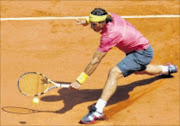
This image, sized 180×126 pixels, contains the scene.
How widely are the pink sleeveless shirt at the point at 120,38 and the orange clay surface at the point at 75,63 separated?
1111 mm

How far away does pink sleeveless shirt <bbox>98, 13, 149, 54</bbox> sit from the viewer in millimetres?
7926

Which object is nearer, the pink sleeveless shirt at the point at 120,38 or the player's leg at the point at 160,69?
the pink sleeveless shirt at the point at 120,38

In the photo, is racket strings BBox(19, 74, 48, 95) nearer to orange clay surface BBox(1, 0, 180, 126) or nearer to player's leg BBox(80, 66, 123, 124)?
orange clay surface BBox(1, 0, 180, 126)

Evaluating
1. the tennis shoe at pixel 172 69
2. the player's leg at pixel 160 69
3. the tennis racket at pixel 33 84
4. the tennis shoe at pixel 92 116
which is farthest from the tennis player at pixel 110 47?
the tennis shoe at pixel 172 69

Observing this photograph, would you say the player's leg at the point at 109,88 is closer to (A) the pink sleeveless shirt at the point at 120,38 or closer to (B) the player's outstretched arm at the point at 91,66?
(A) the pink sleeveless shirt at the point at 120,38

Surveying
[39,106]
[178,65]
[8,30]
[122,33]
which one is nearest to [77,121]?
[39,106]

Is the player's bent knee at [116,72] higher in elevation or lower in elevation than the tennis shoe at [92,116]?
higher

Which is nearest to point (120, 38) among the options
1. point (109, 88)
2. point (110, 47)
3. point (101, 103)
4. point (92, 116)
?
point (110, 47)

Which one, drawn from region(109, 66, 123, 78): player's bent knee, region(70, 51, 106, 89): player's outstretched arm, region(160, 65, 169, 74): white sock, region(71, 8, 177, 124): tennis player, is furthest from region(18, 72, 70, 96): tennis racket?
region(160, 65, 169, 74): white sock

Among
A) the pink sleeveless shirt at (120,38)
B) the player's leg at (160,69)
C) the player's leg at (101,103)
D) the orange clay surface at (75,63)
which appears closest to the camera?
the pink sleeveless shirt at (120,38)

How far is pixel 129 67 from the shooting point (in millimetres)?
8250

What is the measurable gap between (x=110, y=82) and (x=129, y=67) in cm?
45

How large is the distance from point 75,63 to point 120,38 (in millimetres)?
2112

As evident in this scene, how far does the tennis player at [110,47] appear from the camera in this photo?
7.95 m
